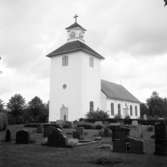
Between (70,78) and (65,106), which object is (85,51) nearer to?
(70,78)

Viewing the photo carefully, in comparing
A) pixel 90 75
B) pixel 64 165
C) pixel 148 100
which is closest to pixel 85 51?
pixel 90 75

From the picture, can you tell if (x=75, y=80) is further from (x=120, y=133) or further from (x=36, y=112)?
(x=120, y=133)

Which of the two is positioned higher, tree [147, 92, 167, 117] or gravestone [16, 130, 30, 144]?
tree [147, 92, 167, 117]

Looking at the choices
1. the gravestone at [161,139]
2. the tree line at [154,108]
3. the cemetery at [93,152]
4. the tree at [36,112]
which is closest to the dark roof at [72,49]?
the tree at [36,112]

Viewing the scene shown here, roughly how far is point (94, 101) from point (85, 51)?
727 cm

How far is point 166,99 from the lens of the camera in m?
76.4

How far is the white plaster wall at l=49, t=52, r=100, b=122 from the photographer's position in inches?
1356

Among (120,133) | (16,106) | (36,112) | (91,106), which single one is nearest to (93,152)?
(120,133)

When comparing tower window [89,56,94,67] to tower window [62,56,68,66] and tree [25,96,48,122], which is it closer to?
tower window [62,56,68,66]

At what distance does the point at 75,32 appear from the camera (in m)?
39.1

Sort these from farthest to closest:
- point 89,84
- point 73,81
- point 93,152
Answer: point 89,84 → point 73,81 → point 93,152

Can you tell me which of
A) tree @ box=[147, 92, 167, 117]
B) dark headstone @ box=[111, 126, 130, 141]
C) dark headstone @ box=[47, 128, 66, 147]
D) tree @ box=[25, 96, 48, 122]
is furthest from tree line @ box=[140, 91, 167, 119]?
Answer: dark headstone @ box=[111, 126, 130, 141]

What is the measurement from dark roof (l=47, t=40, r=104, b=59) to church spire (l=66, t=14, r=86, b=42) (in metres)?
0.97

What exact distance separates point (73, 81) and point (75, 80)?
347 mm
